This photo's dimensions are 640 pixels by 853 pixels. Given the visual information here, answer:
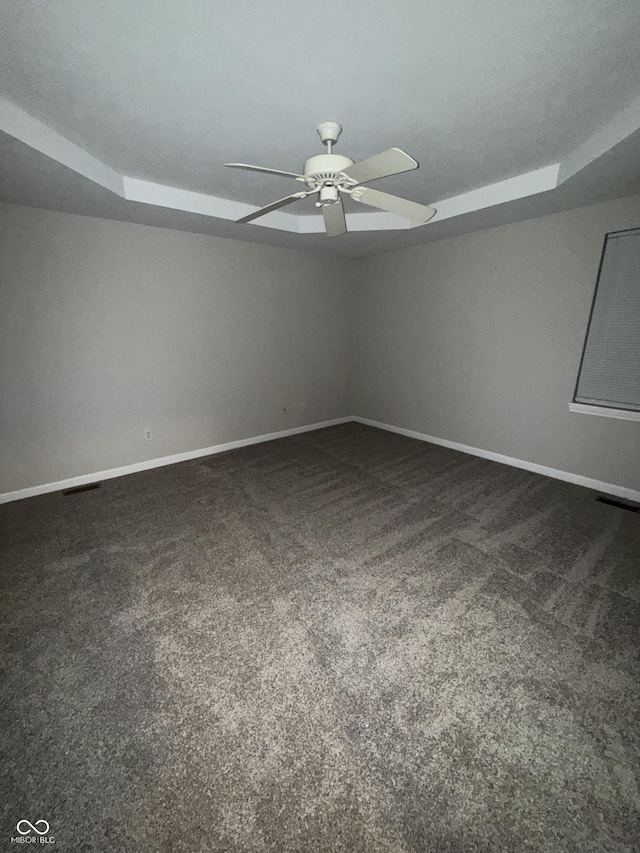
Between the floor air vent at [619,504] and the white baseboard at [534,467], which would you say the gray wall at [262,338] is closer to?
the white baseboard at [534,467]

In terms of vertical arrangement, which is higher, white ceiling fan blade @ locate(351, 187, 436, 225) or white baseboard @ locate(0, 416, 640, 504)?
white ceiling fan blade @ locate(351, 187, 436, 225)

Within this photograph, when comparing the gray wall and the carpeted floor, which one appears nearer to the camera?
the carpeted floor

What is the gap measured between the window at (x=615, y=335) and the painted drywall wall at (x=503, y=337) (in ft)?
0.26

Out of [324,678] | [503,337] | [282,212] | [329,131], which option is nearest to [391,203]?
[329,131]

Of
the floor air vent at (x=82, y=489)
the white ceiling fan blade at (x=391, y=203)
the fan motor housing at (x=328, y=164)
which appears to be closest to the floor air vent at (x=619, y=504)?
the white ceiling fan blade at (x=391, y=203)

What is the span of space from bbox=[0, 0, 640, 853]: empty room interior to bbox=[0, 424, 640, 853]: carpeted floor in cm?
1

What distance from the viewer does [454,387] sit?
4137 millimetres

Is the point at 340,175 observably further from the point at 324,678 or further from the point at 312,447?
the point at 312,447

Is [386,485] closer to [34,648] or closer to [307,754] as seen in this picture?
[307,754]

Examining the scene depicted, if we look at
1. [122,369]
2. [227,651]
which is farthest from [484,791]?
[122,369]

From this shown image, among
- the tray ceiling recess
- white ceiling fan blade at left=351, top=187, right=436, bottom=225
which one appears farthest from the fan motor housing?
the tray ceiling recess

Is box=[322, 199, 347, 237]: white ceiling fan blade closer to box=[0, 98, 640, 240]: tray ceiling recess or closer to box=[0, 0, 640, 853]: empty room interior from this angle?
box=[0, 0, 640, 853]: empty room interior

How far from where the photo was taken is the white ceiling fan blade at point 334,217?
1951 mm

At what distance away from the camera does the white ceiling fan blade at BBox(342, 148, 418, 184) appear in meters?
1.38
